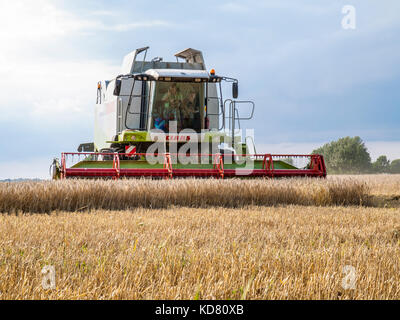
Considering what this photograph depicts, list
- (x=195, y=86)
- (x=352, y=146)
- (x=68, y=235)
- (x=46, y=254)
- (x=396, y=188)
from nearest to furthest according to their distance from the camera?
(x=46, y=254) < (x=68, y=235) < (x=195, y=86) < (x=396, y=188) < (x=352, y=146)

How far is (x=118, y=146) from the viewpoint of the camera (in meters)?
10.3

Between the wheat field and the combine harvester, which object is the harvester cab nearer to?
the combine harvester

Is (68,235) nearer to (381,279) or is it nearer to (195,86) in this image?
(381,279)

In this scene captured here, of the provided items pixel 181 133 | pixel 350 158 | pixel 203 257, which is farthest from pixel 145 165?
pixel 350 158

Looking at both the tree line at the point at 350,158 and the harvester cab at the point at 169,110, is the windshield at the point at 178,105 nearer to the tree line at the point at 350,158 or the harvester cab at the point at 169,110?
the harvester cab at the point at 169,110

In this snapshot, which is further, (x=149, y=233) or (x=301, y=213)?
(x=301, y=213)

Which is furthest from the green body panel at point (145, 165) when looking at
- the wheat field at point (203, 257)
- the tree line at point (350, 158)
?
the tree line at point (350, 158)

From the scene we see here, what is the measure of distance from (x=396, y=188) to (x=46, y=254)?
11.7m

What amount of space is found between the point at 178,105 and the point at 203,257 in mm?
7129

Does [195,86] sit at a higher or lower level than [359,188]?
higher

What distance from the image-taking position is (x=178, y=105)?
9742 millimetres

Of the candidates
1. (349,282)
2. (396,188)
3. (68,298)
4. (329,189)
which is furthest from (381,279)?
(396,188)

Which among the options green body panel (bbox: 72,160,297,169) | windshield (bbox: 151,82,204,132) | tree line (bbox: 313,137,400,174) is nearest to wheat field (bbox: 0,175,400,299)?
green body panel (bbox: 72,160,297,169)

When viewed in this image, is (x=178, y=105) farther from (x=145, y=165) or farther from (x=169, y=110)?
(x=145, y=165)
